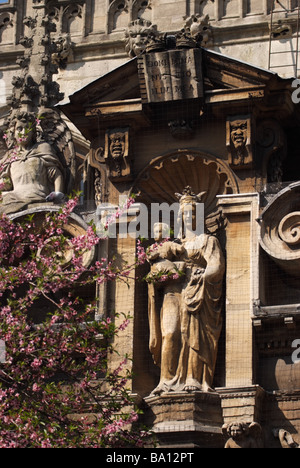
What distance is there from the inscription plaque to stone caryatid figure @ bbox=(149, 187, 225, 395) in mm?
1947

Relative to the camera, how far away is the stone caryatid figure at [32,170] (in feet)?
77.8

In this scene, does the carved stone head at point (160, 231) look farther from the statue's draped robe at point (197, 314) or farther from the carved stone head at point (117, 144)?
the carved stone head at point (117, 144)

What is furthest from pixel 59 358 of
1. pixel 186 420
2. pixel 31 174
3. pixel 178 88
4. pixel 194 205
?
pixel 178 88

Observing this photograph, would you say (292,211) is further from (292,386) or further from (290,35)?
(290,35)

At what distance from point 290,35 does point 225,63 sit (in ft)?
12.4

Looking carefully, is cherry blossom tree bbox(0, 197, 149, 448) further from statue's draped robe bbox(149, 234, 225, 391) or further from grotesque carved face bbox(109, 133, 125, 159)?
grotesque carved face bbox(109, 133, 125, 159)

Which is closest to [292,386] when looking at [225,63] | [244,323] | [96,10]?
[244,323]

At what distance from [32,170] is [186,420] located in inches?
185

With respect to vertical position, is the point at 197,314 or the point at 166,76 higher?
the point at 166,76

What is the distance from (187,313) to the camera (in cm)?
2209

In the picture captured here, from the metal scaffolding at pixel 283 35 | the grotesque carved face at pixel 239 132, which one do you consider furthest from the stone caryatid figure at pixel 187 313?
the metal scaffolding at pixel 283 35

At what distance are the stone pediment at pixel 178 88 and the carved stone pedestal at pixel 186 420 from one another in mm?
4090

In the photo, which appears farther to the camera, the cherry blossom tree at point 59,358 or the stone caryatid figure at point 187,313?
the stone caryatid figure at point 187,313

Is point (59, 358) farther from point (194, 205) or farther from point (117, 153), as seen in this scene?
point (117, 153)
